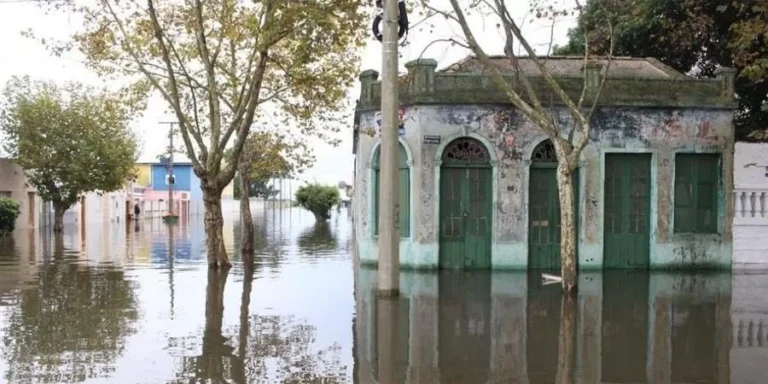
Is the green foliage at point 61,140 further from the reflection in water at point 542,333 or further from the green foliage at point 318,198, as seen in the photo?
the reflection in water at point 542,333

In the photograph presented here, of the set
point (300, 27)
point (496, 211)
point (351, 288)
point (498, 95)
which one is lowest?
point (351, 288)

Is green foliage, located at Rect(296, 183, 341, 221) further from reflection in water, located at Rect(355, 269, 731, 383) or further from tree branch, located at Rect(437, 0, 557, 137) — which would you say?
tree branch, located at Rect(437, 0, 557, 137)

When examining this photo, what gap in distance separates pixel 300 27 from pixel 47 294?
20.5ft

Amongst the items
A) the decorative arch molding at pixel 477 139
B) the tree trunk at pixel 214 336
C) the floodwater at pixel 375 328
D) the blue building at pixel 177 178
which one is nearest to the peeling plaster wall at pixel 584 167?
the decorative arch molding at pixel 477 139

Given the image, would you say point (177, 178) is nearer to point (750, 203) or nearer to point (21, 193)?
point (21, 193)

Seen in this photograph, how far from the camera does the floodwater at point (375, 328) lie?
23.9ft

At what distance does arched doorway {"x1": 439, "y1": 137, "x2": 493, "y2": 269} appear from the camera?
16.0 m

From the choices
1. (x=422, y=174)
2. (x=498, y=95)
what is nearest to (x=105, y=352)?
(x=422, y=174)

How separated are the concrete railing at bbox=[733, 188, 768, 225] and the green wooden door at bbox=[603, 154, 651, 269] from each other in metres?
1.79

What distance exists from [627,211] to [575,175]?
134 centimetres

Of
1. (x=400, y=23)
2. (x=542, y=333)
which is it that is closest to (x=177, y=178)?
(x=400, y=23)

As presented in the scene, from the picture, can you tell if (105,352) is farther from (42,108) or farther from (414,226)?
(42,108)

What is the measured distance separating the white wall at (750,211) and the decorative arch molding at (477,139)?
496 centimetres

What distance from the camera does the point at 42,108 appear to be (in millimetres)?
34719
